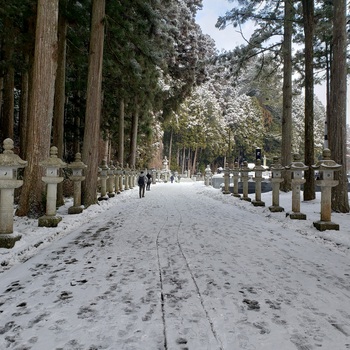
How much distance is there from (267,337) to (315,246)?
10.9 ft

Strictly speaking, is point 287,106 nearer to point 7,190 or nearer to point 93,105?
point 93,105

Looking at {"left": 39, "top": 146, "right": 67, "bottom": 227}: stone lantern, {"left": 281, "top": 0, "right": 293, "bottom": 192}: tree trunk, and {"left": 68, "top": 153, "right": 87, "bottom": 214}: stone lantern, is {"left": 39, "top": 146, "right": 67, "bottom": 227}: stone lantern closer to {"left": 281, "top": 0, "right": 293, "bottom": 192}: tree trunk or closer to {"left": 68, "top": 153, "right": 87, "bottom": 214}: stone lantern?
{"left": 68, "top": 153, "right": 87, "bottom": 214}: stone lantern

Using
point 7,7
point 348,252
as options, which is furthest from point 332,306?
point 7,7

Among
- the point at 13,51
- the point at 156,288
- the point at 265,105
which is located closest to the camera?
the point at 156,288

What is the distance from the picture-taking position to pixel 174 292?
105 inches

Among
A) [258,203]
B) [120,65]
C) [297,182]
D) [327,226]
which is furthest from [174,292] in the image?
[120,65]

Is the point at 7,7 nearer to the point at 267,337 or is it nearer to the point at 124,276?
the point at 124,276

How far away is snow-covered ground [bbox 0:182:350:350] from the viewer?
6.38ft

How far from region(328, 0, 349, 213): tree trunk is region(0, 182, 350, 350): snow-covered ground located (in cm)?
311

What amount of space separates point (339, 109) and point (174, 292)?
25.4ft

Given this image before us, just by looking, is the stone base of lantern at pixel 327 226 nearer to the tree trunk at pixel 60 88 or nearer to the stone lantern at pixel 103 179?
the tree trunk at pixel 60 88

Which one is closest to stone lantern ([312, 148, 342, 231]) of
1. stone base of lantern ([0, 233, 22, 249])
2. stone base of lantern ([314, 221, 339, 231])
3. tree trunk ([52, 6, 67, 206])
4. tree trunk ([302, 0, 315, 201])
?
stone base of lantern ([314, 221, 339, 231])

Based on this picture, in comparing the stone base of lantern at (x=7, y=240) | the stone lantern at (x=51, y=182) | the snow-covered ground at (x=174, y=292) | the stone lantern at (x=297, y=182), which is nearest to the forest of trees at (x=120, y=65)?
the stone lantern at (x=51, y=182)

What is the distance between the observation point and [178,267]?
340cm
